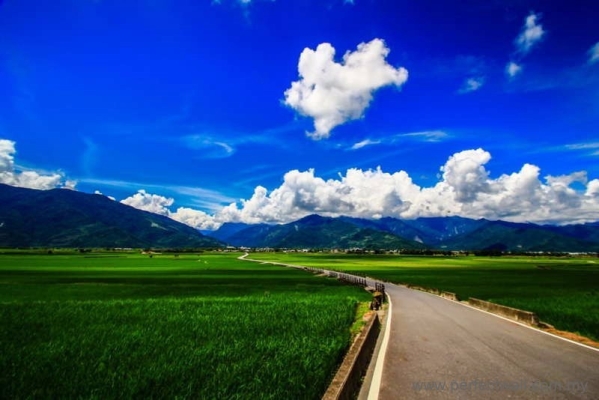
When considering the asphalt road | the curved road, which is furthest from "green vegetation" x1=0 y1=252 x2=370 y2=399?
the asphalt road

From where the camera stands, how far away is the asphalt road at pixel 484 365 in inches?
348

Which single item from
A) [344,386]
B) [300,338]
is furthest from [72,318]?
[344,386]

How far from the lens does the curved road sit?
8.81m

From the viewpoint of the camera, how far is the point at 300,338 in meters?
15.2

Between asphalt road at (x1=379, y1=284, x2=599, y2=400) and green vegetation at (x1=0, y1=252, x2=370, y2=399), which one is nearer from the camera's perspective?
asphalt road at (x1=379, y1=284, x2=599, y2=400)

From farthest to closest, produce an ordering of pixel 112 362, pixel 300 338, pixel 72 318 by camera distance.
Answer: pixel 72 318 → pixel 300 338 → pixel 112 362

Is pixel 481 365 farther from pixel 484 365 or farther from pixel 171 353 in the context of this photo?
pixel 171 353

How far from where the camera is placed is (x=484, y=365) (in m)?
11.2

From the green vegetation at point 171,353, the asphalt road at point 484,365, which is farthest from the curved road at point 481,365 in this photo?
the green vegetation at point 171,353

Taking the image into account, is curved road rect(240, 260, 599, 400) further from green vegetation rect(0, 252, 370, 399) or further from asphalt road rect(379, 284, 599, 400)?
green vegetation rect(0, 252, 370, 399)

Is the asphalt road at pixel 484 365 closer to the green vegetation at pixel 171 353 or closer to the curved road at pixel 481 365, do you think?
the curved road at pixel 481 365

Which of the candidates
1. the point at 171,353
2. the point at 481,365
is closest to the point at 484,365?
the point at 481,365

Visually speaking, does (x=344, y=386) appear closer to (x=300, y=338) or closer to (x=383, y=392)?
(x=383, y=392)

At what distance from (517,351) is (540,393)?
5.03 m
